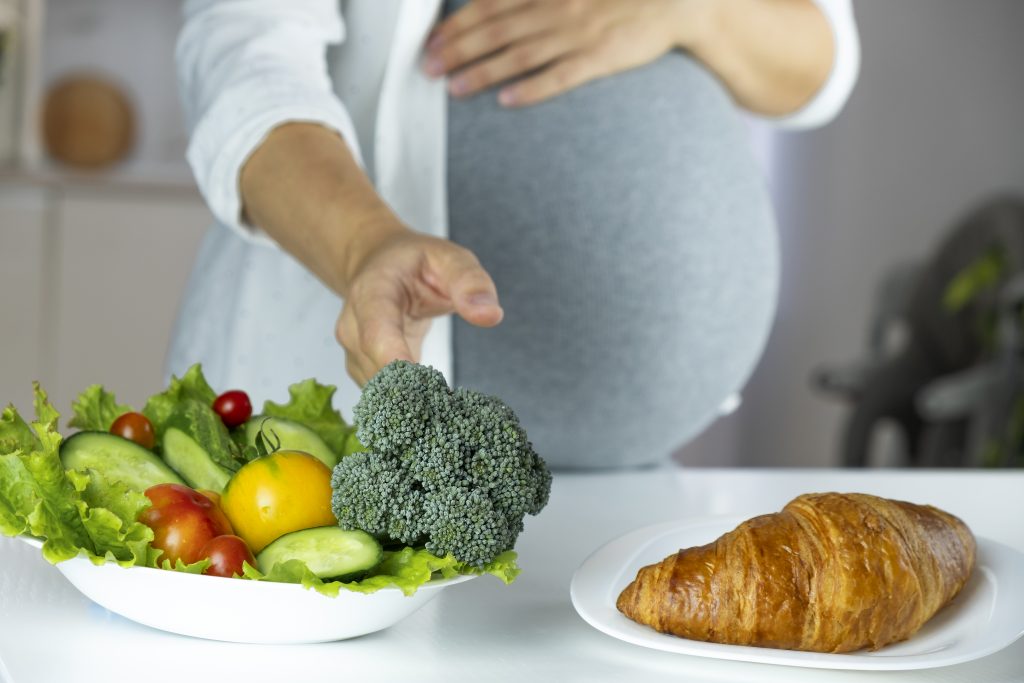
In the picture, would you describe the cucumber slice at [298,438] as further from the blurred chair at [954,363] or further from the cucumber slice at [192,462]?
the blurred chair at [954,363]

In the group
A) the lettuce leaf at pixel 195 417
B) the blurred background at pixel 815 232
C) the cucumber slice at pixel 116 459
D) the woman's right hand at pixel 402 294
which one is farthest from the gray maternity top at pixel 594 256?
the blurred background at pixel 815 232

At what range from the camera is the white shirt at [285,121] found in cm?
90

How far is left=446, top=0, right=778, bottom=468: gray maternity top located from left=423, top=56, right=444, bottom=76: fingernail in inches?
1.3

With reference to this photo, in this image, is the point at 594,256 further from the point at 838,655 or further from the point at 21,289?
the point at 21,289

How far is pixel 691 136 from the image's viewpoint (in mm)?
1066

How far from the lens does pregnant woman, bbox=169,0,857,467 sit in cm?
103

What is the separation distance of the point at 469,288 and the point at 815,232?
3727 mm

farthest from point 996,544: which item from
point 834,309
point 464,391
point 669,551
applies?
point 834,309

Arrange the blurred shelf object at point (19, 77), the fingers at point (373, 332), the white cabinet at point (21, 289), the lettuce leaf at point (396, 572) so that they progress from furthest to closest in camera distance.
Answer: the blurred shelf object at point (19, 77) → the white cabinet at point (21, 289) → the fingers at point (373, 332) → the lettuce leaf at point (396, 572)

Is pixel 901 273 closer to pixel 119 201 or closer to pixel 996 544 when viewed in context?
pixel 119 201

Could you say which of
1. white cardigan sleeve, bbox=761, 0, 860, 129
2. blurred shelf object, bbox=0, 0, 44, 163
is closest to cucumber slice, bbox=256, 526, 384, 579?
white cardigan sleeve, bbox=761, 0, 860, 129

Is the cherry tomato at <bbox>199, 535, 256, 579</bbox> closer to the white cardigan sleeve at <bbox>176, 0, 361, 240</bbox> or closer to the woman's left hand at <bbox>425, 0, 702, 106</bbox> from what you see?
the white cardigan sleeve at <bbox>176, 0, 361, 240</bbox>

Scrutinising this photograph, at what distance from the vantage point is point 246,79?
89 cm

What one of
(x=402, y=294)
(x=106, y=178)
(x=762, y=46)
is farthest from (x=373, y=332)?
(x=106, y=178)
